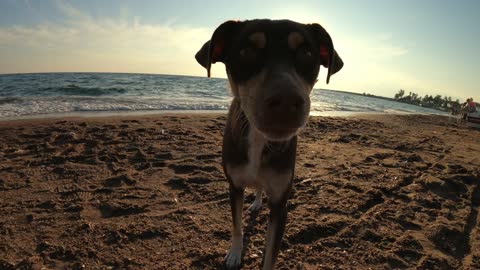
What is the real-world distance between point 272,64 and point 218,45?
0.79 metres

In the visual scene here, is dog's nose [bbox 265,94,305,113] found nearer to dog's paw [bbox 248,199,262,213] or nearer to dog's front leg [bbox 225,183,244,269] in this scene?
dog's front leg [bbox 225,183,244,269]

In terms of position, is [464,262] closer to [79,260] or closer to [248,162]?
[248,162]

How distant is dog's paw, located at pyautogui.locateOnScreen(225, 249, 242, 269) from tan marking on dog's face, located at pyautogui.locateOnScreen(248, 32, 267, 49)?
6.88ft

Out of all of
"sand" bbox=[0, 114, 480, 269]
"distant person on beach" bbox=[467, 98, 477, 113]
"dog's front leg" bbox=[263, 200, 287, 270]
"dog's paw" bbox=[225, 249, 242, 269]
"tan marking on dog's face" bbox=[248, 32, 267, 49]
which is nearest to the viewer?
"tan marking on dog's face" bbox=[248, 32, 267, 49]

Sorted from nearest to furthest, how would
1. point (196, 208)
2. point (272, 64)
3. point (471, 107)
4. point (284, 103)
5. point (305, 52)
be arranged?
point (284, 103) → point (272, 64) → point (305, 52) → point (196, 208) → point (471, 107)

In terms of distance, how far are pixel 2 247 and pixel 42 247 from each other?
15.7 inches

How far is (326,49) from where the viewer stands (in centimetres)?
326

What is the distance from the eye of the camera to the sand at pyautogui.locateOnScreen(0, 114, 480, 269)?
3447mm

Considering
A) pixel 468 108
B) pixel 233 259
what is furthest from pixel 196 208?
pixel 468 108

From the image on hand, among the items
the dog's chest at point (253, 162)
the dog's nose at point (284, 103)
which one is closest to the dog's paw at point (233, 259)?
the dog's chest at point (253, 162)

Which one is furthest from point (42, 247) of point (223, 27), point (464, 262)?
point (464, 262)

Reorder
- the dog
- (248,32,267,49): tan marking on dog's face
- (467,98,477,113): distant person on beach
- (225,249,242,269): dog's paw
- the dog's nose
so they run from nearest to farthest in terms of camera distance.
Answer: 1. the dog's nose
2. the dog
3. (248,32,267,49): tan marking on dog's face
4. (225,249,242,269): dog's paw
5. (467,98,477,113): distant person on beach

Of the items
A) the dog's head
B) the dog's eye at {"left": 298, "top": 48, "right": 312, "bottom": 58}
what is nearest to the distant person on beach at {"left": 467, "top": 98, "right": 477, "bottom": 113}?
the dog's head

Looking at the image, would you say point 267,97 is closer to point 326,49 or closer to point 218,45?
point 218,45
